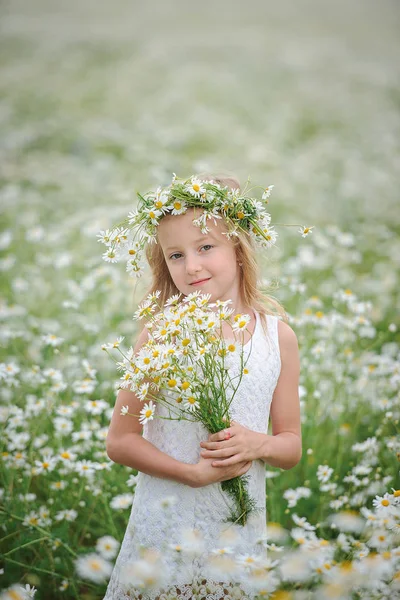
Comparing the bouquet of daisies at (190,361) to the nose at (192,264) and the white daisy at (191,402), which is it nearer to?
the white daisy at (191,402)

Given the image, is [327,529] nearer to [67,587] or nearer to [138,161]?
[67,587]

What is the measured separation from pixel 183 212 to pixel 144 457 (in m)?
0.66

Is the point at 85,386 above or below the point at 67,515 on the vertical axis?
above

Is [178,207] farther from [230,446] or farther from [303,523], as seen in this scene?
[303,523]

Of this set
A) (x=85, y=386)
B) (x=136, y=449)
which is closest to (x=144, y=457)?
(x=136, y=449)

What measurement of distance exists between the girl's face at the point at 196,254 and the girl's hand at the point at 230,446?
0.39m

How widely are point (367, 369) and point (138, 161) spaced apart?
447 cm

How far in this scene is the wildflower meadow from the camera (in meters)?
2.17

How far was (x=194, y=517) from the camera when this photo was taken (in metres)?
1.67

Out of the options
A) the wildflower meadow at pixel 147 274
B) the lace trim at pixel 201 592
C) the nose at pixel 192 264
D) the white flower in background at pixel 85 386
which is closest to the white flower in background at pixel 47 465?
the wildflower meadow at pixel 147 274

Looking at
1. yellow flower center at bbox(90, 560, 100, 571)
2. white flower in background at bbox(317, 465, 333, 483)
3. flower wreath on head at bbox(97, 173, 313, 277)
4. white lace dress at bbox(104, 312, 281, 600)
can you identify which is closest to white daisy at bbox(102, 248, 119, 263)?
flower wreath on head at bbox(97, 173, 313, 277)

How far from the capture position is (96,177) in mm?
6523

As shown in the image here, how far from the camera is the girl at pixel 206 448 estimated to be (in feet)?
5.17

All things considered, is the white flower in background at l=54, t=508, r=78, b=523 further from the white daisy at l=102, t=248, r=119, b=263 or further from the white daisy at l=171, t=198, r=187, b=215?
the white daisy at l=171, t=198, r=187, b=215
